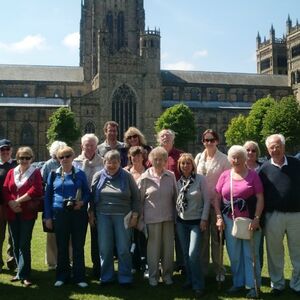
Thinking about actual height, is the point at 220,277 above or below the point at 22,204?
below

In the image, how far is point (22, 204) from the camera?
8.46m

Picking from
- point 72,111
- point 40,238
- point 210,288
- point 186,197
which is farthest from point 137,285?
point 72,111

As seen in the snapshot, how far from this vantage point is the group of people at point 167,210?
7.85m

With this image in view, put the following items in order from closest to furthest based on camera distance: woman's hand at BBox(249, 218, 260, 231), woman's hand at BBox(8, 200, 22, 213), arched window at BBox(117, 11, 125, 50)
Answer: woman's hand at BBox(249, 218, 260, 231) < woman's hand at BBox(8, 200, 22, 213) < arched window at BBox(117, 11, 125, 50)

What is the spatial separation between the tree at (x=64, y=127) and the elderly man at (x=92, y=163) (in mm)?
45143

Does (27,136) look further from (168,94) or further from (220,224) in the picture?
(220,224)

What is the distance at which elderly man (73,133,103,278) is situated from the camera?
8977 millimetres

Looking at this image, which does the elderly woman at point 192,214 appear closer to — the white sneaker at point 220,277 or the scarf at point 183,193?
the scarf at point 183,193

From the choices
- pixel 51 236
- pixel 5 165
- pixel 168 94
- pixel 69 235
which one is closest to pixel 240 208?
pixel 69 235

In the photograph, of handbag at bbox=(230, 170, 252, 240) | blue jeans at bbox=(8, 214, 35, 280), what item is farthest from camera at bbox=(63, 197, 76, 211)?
handbag at bbox=(230, 170, 252, 240)

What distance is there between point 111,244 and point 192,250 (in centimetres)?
151

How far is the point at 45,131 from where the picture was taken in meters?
62.1

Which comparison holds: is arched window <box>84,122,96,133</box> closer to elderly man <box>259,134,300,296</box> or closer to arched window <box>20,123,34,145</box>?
arched window <box>20,123,34,145</box>

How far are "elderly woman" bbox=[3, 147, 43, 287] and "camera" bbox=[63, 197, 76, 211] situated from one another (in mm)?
812
